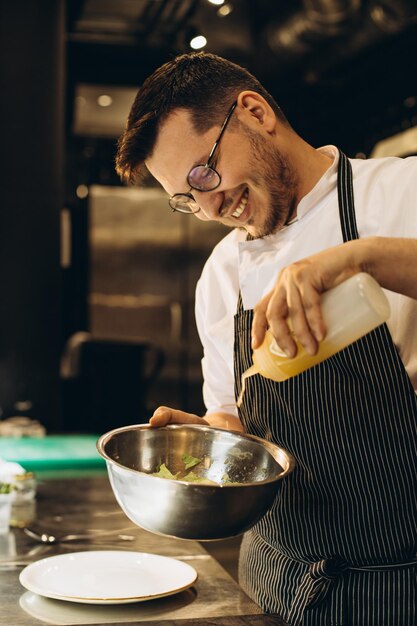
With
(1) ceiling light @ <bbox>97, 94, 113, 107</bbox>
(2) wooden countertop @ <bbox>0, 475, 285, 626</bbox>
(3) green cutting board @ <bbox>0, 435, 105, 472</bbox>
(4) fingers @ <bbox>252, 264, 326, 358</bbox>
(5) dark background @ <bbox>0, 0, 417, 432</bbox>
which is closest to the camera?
(4) fingers @ <bbox>252, 264, 326, 358</bbox>

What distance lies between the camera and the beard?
70.3 inches

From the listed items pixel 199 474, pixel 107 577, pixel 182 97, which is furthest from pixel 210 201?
pixel 107 577

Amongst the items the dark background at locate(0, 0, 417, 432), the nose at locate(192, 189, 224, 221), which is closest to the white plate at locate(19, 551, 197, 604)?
the nose at locate(192, 189, 224, 221)

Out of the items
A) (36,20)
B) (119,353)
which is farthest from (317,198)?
(119,353)

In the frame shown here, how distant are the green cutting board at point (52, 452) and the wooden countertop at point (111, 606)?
0.62 metres

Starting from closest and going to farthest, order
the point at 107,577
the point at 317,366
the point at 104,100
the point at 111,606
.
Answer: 1. the point at 111,606
2. the point at 107,577
3. the point at 317,366
4. the point at 104,100

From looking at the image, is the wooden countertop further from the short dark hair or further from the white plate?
the short dark hair

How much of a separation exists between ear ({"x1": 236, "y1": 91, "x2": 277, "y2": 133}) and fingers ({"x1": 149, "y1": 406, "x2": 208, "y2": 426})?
618 millimetres

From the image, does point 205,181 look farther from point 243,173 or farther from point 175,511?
point 175,511

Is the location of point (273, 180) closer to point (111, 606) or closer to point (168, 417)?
point (168, 417)

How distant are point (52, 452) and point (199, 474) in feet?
5.63

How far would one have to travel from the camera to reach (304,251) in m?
1.86

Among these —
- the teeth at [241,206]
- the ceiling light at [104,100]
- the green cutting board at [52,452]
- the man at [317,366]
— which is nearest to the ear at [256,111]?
the man at [317,366]

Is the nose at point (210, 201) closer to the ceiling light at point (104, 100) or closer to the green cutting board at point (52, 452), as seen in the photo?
the green cutting board at point (52, 452)
